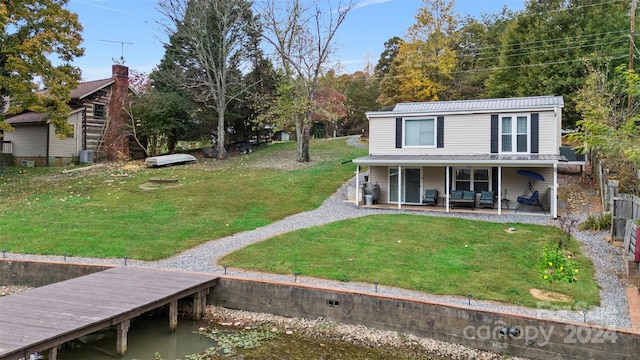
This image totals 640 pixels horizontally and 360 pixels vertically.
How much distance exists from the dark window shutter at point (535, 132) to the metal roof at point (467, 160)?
32 centimetres

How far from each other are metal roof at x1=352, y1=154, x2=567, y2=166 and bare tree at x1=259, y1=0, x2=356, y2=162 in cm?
897

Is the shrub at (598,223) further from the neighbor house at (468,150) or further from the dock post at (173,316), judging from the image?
the dock post at (173,316)

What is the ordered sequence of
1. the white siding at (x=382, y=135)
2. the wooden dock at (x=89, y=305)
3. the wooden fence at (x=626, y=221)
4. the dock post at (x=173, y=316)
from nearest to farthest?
the wooden dock at (x=89, y=305) → the dock post at (x=173, y=316) → the wooden fence at (x=626, y=221) → the white siding at (x=382, y=135)

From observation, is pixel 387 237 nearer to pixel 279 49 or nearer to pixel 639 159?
pixel 639 159

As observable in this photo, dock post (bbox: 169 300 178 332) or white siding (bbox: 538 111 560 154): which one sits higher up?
white siding (bbox: 538 111 560 154)

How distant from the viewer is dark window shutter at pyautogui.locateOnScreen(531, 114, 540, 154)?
49.0ft

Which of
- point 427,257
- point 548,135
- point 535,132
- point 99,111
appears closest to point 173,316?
point 427,257

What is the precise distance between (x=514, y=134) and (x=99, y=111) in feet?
82.2

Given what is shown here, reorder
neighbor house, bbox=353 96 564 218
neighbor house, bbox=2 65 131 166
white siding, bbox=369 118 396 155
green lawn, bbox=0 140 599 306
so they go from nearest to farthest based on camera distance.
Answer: green lawn, bbox=0 140 599 306
neighbor house, bbox=353 96 564 218
white siding, bbox=369 118 396 155
neighbor house, bbox=2 65 131 166

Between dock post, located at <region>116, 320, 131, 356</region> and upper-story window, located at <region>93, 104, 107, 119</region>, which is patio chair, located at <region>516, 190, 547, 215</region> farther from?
upper-story window, located at <region>93, 104, 107, 119</region>

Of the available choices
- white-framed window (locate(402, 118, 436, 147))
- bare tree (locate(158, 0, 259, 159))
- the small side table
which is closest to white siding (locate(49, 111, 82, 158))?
bare tree (locate(158, 0, 259, 159))

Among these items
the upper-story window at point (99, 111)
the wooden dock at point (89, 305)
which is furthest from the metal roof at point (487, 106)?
the upper-story window at point (99, 111)

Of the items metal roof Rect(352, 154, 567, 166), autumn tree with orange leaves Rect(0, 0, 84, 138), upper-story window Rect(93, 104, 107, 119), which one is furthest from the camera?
upper-story window Rect(93, 104, 107, 119)

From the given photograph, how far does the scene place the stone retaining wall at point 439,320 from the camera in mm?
5828
